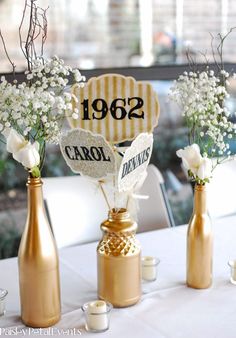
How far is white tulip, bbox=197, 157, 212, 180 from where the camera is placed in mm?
1124

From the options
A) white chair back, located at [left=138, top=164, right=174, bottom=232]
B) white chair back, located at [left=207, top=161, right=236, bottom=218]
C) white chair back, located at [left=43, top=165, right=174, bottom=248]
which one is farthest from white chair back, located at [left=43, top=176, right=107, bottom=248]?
white chair back, located at [left=207, top=161, right=236, bottom=218]

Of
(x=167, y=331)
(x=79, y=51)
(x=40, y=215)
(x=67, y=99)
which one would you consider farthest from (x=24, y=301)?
(x=79, y=51)

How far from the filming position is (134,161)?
3.51ft

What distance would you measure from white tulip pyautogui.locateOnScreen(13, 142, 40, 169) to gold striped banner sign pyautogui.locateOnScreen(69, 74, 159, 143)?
157 millimetres

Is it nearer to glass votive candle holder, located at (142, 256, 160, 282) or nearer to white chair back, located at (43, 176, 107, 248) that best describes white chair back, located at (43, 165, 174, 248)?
white chair back, located at (43, 176, 107, 248)

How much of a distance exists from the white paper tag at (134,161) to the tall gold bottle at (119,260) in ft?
0.27

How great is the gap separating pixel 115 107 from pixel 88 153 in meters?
0.13

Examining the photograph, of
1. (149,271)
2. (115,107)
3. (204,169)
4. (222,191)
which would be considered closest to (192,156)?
(204,169)

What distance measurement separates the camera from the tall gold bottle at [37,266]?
1008 mm

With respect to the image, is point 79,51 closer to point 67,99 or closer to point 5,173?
point 5,173

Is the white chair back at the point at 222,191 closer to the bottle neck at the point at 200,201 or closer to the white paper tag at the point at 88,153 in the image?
the bottle neck at the point at 200,201

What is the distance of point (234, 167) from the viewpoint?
2.07 m

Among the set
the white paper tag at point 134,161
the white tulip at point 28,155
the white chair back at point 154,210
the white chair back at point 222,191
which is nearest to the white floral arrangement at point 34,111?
the white tulip at point 28,155

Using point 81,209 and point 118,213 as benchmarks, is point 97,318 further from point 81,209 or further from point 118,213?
point 81,209
